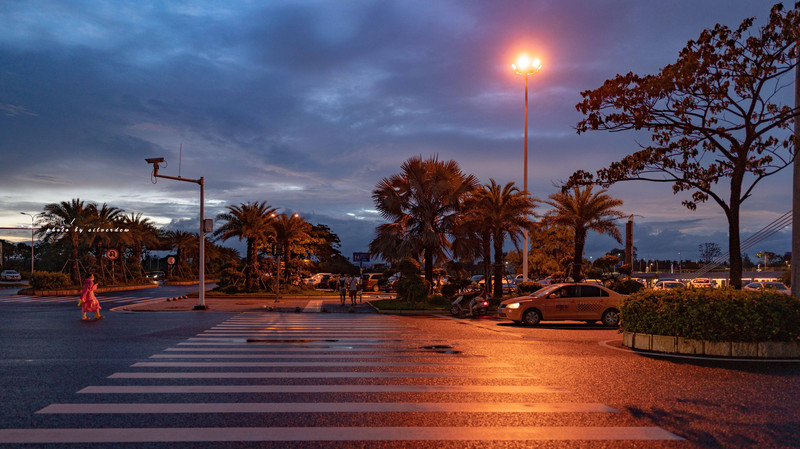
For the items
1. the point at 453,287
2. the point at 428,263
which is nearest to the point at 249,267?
the point at 428,263

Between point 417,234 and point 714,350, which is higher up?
point 417,234

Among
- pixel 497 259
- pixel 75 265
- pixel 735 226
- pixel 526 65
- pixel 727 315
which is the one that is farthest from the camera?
pixel 75 265

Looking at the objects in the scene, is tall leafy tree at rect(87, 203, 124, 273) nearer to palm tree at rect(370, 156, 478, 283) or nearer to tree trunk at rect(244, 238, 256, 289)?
tree trunk at rect(244, 238, 256, 289)

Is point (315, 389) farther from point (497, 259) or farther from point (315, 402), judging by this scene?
point (497, 259)

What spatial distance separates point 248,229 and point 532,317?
2589cm

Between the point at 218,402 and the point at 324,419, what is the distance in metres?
1.67

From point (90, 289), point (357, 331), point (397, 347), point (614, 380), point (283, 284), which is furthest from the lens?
point (283, 284)

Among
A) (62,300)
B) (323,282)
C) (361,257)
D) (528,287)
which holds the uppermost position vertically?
(361,257)

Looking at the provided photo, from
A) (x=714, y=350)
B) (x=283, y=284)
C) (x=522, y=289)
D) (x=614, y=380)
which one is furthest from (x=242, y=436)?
(x=283, y=284)

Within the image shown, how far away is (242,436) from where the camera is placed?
18.9 ft

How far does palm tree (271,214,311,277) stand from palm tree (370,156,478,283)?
13974 millimetres

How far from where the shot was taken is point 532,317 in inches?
768

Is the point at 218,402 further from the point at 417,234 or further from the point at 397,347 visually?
the point at 417,234

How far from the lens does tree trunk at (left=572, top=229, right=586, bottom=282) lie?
29.7 meters
